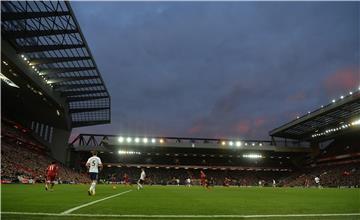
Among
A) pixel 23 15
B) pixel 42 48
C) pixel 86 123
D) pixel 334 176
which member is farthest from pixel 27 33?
pixel 334 176

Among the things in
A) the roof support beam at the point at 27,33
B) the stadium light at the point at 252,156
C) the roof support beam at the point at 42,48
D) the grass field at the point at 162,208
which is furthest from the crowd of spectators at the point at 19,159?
the stadium light at the point at 252,156

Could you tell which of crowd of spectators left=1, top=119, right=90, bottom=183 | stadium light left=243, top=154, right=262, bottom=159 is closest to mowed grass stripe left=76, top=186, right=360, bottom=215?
crowd of spectators left=1, top=119, right=90, bottom=183

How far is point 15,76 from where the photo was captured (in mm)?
46469

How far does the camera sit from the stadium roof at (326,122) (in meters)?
59.3

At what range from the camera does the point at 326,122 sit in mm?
71688

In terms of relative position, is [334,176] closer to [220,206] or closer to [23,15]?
[23,15]

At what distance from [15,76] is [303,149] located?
6908cm

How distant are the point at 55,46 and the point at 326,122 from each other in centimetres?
5498

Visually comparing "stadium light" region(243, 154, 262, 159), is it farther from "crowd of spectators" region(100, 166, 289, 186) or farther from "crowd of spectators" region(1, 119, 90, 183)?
"crowd of spectators" region(1, 119, 90, 183)

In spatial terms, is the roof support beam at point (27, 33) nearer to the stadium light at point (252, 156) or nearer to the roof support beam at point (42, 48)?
the roof support beam at point (42, 48)

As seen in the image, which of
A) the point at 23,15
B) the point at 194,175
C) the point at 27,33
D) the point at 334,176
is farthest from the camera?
the point at 194,175

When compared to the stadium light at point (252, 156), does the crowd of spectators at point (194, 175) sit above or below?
below

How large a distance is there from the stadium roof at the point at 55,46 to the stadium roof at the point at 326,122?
40.5 metres

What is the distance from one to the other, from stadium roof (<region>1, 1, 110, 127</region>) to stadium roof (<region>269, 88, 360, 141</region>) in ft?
133
